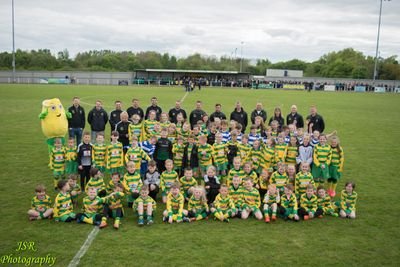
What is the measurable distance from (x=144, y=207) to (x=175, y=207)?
61cm

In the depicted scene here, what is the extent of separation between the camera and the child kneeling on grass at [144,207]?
243 inches

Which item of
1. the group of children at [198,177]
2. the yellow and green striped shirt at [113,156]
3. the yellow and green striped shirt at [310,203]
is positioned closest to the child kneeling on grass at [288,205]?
the group of children at [198,177]

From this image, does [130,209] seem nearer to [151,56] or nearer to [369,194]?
[369,194]

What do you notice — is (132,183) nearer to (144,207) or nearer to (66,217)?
(144,207)

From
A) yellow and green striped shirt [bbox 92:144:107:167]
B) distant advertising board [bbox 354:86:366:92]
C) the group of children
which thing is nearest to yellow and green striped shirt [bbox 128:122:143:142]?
the group of children

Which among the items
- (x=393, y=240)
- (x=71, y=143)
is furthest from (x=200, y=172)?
(x=393, y=240)

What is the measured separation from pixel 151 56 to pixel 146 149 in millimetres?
96891

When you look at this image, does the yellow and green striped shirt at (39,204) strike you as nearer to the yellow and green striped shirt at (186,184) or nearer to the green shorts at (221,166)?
the yellow and green striped shirt at (186,184)

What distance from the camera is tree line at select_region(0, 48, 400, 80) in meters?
77.1

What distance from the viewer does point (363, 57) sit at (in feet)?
317

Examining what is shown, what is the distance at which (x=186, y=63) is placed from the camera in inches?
3935

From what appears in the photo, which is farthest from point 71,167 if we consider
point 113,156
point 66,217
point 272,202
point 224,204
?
point 272,202

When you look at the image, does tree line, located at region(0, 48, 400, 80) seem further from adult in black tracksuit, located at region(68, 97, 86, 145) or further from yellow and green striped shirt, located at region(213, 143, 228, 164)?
yellow and green striped shirt, located at region(213, 143, 228, 164)

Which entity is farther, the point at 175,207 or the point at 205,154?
the point at 205,154
